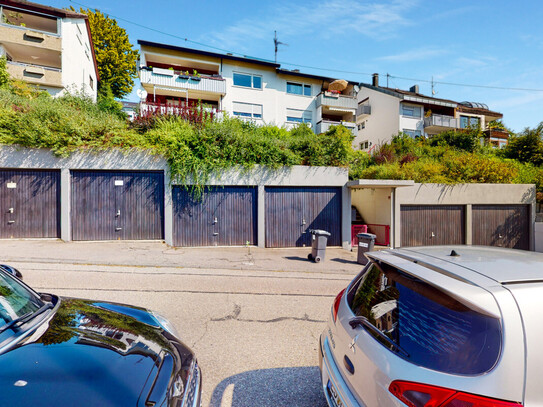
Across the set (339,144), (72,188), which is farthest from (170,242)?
(339,144)

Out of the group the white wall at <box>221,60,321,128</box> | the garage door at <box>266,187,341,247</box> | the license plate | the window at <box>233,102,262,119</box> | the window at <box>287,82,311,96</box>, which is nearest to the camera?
the license plate

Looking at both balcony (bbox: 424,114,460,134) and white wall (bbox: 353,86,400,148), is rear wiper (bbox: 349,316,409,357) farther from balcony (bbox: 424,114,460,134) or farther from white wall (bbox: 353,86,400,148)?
balcony (bbox: 424,114,460,134)

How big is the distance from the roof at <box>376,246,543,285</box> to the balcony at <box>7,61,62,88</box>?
85.4ft

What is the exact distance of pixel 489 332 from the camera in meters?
1.34

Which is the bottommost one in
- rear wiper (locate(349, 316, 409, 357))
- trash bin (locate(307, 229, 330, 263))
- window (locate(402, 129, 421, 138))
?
trash bin (locate(307, 229, 330, 263))

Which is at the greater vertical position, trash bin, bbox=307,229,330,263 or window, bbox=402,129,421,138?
window, bbox=402,129,421,138

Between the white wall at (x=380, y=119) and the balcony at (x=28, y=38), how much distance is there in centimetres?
2807

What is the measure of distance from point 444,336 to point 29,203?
12948 mm

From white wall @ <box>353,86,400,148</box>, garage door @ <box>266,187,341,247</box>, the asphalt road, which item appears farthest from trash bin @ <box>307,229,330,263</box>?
white wall @ <box>353,86,400,148</box>

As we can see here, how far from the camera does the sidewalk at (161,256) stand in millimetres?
7730

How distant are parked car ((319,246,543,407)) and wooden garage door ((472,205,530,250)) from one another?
14.8m

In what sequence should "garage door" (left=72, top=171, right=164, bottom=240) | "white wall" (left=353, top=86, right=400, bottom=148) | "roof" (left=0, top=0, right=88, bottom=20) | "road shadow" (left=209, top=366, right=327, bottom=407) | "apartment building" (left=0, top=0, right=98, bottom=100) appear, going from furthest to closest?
"white wall" (left=353, top=86, right=400, bottom=148), "roof" (left=0, top=0, right=88, bottom=20), "apartment building" (left=0, top=0, right=98, bottom=100), "garage door" (left=72, top=171, right=164, bottom=240), "road shadow" (left=209, top=366, right=327, bottom=407)

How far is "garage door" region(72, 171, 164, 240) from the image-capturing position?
33.2 feet

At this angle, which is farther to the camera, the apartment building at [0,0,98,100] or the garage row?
the apartment building at [0,0,98,100]
